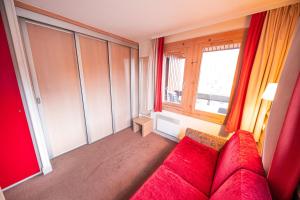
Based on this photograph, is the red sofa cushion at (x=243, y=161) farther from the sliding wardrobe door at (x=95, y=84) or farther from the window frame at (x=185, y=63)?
the sliding wardrobe door at (x=95, y=84)

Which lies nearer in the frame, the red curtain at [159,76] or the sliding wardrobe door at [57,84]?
the sliding wardrobe door at [57,84]

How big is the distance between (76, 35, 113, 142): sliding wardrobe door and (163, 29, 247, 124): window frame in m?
1.48

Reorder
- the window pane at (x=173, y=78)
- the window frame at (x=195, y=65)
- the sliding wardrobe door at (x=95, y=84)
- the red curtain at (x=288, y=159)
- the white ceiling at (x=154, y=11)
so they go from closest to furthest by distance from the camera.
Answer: the red curtain at (x=288, y=159), the white ceiling at (x=154, y=11), the window frame at (x=195, y=65), the sliding wardrobe door at (x=95, y=84), the window pane at (x=173, y=78)

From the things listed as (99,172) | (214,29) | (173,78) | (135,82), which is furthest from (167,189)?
(135,82)

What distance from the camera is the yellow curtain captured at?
1.24 meters

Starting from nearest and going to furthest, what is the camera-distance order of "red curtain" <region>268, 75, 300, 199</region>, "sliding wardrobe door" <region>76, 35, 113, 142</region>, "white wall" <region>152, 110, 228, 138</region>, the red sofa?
"red curtain" <region>268, 75, 300, 199</region>, the red sofa, "white wall" <region>152, 110, 228, 138</region>, "sliding wardrobe door" <region>76, 35, 113, 142</region>

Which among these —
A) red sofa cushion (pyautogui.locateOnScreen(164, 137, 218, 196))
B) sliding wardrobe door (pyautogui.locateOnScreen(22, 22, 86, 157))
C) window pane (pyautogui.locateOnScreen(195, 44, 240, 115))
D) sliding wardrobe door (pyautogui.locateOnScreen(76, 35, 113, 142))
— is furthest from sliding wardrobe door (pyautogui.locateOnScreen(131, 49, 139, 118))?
red sofa cushion (pyautogui.locateOnScreen(164, 137, 218, 196))

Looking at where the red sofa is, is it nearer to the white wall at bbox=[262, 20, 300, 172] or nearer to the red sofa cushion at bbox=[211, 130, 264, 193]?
the red sofa cushion at bbox=[211, 130, 264, 193]

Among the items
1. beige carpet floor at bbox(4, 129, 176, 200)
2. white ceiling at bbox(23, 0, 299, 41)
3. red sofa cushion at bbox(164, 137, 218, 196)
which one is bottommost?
beige carpet floor at bbox(4, 129, 176, 200)

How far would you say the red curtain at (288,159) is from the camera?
0.63 metres

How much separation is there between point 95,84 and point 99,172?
1660mm

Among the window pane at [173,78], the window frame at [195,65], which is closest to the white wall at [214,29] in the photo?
the window frame at [195,65]

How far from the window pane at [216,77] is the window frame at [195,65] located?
0.07 m

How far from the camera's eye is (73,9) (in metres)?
1.50
